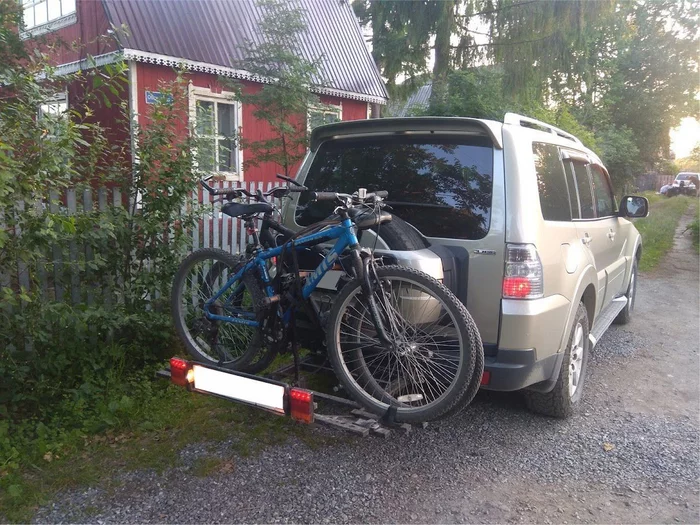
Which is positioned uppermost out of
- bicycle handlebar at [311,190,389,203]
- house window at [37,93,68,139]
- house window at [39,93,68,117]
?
house window at [39,93,68,117]

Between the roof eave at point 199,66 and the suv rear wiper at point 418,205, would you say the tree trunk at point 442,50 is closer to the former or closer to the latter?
the roof eave at point 199,66

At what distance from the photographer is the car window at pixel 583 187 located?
4.22 metres

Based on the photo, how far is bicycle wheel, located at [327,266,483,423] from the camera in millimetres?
2865

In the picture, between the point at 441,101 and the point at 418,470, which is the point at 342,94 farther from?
the point at 418,470

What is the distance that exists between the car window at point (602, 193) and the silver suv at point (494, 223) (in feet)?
2.68

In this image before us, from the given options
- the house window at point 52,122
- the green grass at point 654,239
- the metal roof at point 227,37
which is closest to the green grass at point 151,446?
the house window at point 52,122

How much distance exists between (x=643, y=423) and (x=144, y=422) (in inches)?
136

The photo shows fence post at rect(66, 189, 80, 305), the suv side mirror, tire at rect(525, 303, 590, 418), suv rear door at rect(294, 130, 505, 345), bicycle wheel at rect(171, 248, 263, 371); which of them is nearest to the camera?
suv rear door at rect(294, 130, 505, 345)

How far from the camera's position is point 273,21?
800cm

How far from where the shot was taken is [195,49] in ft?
34.1

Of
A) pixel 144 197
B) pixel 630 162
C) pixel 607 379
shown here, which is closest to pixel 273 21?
pixel 144 197

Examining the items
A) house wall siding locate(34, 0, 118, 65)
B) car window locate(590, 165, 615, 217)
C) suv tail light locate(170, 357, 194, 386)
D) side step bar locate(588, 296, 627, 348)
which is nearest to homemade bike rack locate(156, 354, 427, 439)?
suv tail light locate(170, 357, 194, 386)

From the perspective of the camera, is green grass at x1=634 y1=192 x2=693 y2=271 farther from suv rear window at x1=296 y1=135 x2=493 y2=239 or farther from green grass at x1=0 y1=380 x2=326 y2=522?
green grass at x1=0 y1=380 x2=326 y2=522

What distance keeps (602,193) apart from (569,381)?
7.03 ft
